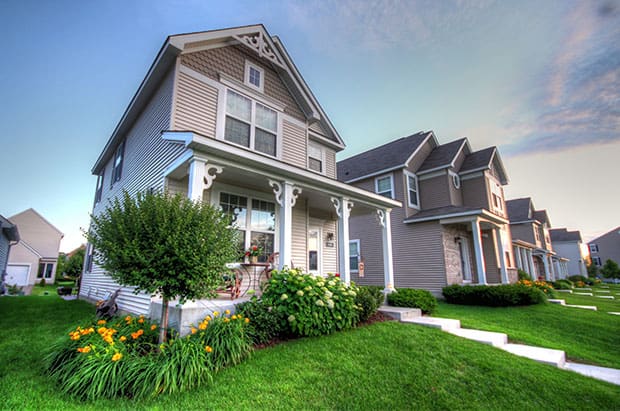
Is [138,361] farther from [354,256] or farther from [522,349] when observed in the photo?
[354,256]

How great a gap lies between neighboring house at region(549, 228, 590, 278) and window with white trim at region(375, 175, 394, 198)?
39859 millimetres

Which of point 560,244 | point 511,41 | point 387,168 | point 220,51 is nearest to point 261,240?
point 220,51

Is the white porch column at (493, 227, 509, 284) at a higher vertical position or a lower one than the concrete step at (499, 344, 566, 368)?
higher

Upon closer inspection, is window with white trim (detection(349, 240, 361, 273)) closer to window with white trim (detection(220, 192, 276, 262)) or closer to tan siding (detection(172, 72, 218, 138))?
window with white trim (detection(220, 192, 276, 262))

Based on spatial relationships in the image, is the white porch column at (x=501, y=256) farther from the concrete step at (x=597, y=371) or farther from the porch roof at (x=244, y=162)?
the porch roof at (x=244, y=162)

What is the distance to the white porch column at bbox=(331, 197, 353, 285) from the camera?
725cm

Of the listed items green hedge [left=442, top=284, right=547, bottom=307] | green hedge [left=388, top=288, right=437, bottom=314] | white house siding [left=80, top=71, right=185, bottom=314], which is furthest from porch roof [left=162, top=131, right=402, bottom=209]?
green hedge [left=442, top=284, right=547, bottom=307]

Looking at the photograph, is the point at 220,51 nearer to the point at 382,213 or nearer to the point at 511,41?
the point at 382,213

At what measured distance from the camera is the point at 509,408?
3.03m

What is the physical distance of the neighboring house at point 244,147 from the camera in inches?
236

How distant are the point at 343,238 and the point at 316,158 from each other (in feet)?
11.5

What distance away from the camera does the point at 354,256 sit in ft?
47.7

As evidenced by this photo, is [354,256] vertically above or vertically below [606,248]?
below

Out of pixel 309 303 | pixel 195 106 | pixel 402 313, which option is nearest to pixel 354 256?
pixel 402 313
